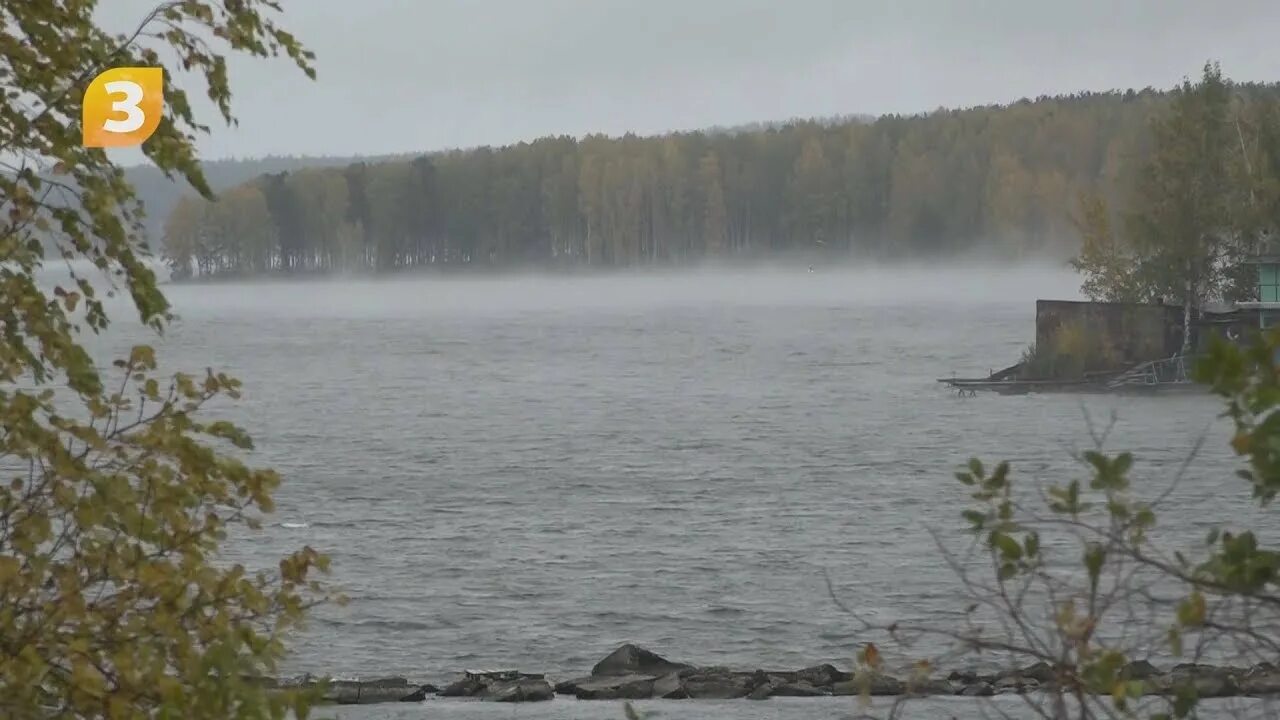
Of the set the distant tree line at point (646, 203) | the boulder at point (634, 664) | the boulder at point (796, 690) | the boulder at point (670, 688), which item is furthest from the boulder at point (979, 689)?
the distant tree line at point (646, 203)

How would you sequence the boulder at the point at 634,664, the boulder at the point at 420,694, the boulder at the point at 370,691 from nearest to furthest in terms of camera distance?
the boulder at the point at 370,691 < the boulder at the point at 420,694 < the boulder at the point at 634,664

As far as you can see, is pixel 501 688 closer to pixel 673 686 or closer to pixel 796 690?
pixel 673 686

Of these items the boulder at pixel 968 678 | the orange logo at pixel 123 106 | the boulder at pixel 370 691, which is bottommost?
the boulder at pixel 968 678

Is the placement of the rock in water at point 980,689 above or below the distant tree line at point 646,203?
below

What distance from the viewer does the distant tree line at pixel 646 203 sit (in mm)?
168000

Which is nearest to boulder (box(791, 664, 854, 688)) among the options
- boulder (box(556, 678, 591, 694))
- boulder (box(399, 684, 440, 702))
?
boulder (box(556, 678, 591, 694))

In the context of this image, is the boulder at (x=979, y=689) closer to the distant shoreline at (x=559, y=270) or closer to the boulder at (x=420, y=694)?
the boulder at (x=420, y=694)

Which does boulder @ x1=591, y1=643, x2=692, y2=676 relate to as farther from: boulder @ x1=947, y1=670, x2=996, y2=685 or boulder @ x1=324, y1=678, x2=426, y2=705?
boulder @ x1=947, y1=670, x2=996, y2=685

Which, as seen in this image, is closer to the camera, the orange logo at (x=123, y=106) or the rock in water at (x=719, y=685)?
the orange logo at (x=123, y=106)

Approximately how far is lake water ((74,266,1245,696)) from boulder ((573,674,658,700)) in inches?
57.4

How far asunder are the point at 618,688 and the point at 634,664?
1.08 meters

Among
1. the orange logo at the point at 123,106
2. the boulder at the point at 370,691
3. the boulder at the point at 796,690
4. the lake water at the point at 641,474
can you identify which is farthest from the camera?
the lake water at the point at 641,474

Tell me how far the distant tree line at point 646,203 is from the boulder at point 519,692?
14587cm

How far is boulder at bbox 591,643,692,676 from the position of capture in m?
21.1
